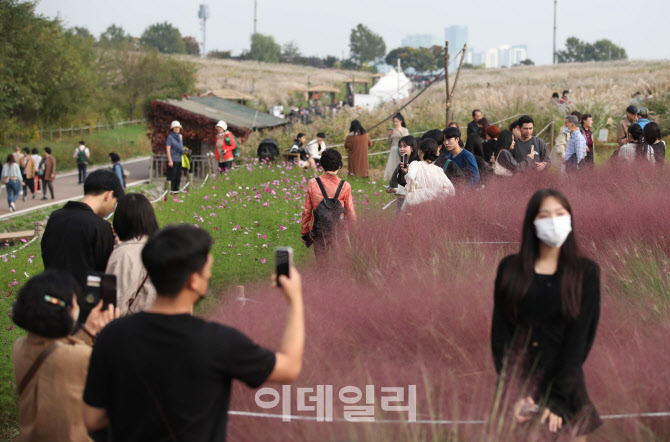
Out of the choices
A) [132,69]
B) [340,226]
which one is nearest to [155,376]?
[340,226]

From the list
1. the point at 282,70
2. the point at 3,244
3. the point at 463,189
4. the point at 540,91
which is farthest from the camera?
the point at 282,70

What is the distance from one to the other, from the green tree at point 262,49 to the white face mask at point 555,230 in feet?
474

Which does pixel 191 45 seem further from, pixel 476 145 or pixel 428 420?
pixel 428 420

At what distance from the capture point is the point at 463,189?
8578 mm

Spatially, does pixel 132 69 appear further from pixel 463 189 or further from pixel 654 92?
pixel 463 189

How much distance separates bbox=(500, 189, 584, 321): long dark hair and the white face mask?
0.12 feet

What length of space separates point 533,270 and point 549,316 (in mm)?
216

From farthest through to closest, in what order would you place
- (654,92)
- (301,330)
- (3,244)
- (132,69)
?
(132,69) < (654,92) < (3,244) < (301,330)

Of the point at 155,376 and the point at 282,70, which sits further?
the point at 282,70

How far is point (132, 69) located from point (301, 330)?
60.0 metres

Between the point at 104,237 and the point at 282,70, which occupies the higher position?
the point at 282,70

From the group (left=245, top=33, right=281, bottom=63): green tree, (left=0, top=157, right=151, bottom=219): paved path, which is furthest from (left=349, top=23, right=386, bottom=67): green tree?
(left=0, top=157, right=151, bottom=219): paved path

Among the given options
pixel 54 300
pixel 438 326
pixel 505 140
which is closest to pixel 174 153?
pixel 505 140

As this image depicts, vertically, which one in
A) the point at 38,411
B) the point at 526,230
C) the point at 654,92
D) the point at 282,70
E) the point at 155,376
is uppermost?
the point at 282,70
